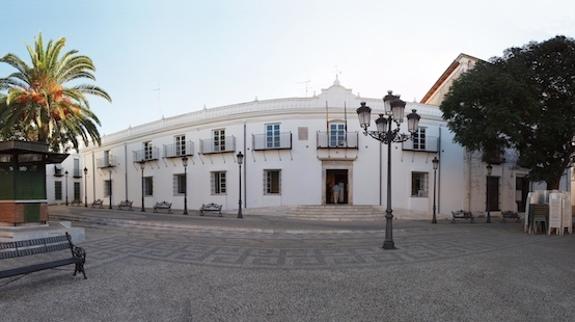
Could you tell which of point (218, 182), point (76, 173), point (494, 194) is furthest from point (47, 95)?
point (76, 173)

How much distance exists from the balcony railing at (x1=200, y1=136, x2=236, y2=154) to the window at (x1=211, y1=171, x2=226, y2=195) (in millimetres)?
1445

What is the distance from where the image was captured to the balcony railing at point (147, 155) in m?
24.8

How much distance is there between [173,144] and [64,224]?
1294cm

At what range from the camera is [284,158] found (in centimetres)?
1958

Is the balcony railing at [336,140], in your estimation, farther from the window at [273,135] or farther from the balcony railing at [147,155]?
the balcony railing at [147,155]

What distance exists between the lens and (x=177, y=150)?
928 inches

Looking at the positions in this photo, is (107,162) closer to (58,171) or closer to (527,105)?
(58,171)

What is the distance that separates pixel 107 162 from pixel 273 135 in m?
17.0

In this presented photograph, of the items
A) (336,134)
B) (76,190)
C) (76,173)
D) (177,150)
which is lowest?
(76,190)

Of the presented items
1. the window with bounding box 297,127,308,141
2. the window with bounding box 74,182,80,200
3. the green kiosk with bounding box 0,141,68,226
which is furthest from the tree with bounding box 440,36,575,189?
the window with bounding box 74,182,80,200

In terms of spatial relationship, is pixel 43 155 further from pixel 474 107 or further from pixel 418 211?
pixel 418 211

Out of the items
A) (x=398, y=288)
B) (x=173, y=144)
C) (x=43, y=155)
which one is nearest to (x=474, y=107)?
(x=398, y=288)

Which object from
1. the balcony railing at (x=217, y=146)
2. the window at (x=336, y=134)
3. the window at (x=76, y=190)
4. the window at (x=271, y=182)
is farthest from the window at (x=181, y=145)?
the window at (x=76, y=190)

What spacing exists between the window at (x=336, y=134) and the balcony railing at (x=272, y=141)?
2.27 m
